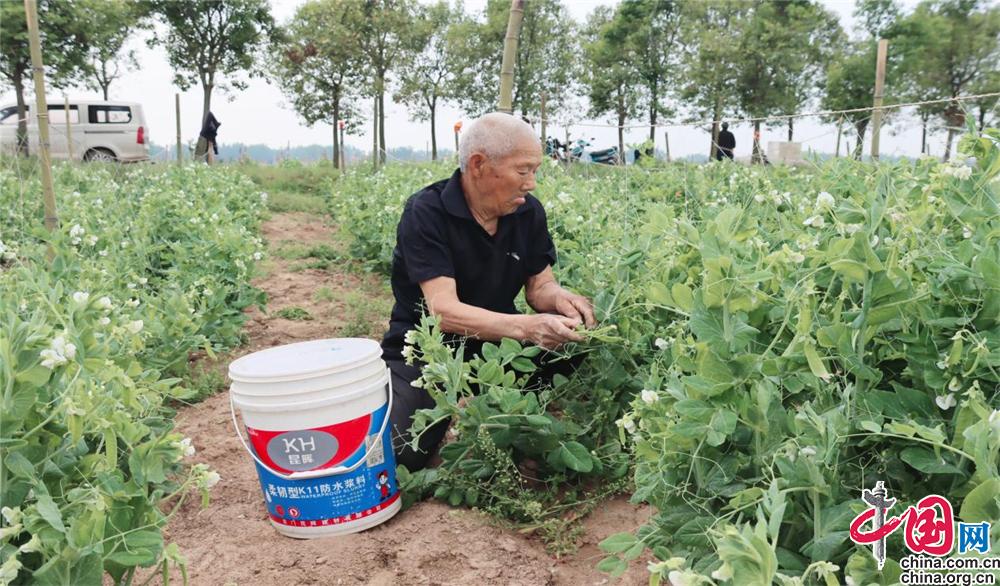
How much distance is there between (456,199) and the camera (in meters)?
2.64

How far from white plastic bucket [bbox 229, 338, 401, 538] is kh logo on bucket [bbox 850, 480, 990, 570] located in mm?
1387

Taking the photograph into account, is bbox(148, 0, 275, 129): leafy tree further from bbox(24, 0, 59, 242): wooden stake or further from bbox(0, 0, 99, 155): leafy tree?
bbox(24, 0, 59, 242): wooden stake

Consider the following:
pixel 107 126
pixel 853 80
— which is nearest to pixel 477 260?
pixel 107 126

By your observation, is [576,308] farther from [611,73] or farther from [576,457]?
[611,73]

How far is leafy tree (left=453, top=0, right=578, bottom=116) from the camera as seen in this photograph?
29.7m

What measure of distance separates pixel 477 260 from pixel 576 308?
0.48 m

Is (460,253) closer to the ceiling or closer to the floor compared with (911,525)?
closer to the ceiling

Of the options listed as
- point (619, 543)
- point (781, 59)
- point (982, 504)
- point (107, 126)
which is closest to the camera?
point (982, 504)

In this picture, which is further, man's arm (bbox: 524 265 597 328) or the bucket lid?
man's arm (bbox: 524 265 597 328)

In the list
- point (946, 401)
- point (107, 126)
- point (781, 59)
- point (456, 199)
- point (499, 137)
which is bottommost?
point (946, 401)

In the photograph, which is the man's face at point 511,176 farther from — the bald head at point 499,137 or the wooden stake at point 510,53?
the wooden stake at point 510,53

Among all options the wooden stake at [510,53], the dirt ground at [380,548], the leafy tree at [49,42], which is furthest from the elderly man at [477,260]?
the leafy tree at [49,42]

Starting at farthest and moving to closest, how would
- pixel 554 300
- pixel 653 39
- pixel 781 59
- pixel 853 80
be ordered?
pixel 653 39 < pixel 781 59 < pixel 853 80 < pixel 554 300

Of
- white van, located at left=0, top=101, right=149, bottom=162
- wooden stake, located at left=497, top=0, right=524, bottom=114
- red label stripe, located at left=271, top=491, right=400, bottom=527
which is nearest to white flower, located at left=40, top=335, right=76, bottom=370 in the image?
red label stripe, located at left=271, top=491, right=400, bottom=527
